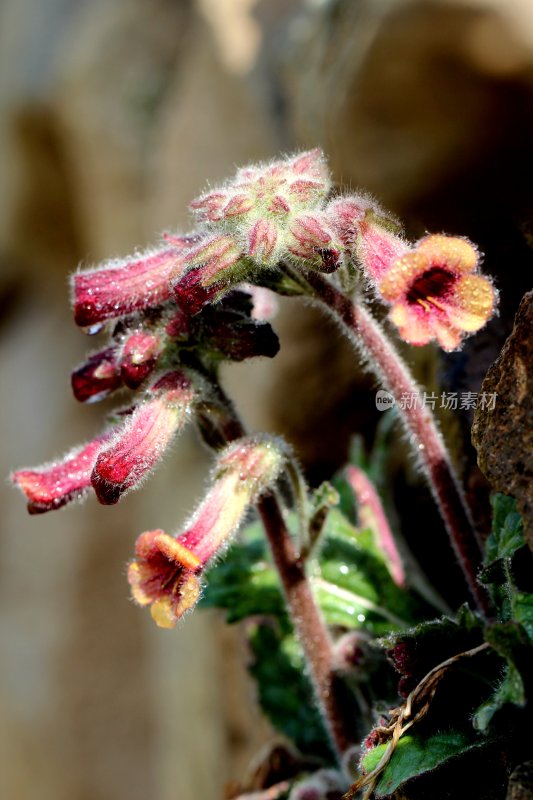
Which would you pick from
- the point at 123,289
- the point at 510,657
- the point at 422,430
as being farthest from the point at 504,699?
the point at 123,289

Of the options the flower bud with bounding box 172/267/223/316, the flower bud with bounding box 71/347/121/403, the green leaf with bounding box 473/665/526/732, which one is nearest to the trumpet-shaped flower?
the flower bud with bounding box 172/267/223/316

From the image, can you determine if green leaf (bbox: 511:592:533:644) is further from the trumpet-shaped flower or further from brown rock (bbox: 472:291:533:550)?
the trumpet-shaped flower

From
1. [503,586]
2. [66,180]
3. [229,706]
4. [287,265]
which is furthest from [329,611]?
[66,180]

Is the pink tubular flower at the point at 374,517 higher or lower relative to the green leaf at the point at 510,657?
higher

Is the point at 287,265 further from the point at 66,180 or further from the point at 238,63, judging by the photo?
the point at 66,180

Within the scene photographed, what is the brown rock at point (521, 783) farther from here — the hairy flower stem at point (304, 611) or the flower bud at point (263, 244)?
the flower bud at point (263, 244)

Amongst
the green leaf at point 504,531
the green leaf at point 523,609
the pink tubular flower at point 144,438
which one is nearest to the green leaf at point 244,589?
the pink tubular flower at point 144,438
